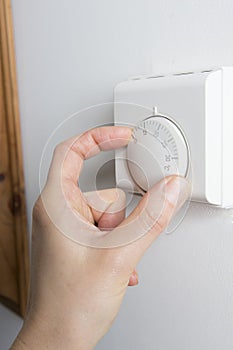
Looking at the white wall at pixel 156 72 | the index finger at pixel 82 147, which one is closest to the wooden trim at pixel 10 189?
the white wall at pixel 156 72

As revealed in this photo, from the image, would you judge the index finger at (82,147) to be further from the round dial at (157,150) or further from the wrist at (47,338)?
the wrist at (47,338)

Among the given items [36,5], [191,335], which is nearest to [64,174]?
[191,335]

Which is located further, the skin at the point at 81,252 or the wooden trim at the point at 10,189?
the wooden trim at the point at 10,189

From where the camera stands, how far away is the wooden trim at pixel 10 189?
2.03ft

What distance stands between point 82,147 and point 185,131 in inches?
3.7

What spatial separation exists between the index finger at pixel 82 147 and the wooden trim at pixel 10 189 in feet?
0.87

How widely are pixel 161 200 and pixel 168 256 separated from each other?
10 centimetres

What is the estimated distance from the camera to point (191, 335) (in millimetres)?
400

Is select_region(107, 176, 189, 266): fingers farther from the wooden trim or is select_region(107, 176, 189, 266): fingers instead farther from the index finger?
the wooden trim

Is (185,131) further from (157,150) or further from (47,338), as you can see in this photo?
(47,338)

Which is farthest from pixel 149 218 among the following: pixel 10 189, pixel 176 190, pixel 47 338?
pixel 10 189

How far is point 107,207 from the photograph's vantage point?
0.40 m

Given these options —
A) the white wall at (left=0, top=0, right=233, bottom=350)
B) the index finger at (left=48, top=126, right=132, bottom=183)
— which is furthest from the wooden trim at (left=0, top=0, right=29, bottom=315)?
the index finger at (left=48, top=126, right=132, bottom=183)

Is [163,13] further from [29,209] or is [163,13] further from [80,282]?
[29,209]
